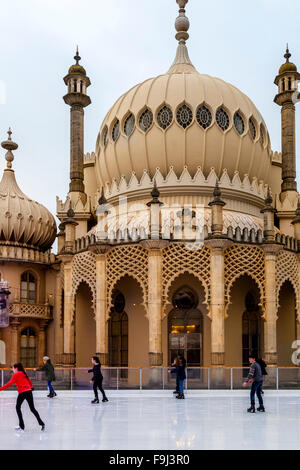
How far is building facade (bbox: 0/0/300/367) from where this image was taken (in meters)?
23.3

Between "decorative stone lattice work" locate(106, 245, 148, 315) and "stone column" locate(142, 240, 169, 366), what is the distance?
430 millimetres

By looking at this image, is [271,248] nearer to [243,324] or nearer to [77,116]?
[243,324]

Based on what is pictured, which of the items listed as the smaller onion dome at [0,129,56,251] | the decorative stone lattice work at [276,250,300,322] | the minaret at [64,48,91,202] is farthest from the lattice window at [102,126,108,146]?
the decorative stone lattice work at [276,250,300,322]

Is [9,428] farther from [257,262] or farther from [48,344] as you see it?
[48,344]

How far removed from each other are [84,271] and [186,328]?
494 centimetres

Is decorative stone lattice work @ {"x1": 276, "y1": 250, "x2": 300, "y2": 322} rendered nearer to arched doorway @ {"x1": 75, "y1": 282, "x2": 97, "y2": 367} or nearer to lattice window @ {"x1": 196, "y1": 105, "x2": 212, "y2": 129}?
lattice window @ {"x1": 196, "y1": 105, "x2": 212, "y2": 129}

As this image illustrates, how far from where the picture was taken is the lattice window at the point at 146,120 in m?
27.5

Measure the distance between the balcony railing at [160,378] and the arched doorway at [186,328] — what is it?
3515mm

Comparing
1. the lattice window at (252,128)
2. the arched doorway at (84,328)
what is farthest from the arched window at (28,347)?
the lattice window at (252,128)

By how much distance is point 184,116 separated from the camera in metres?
27.3

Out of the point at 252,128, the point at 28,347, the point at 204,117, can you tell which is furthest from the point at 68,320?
the point at 252,128

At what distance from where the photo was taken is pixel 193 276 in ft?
83.9

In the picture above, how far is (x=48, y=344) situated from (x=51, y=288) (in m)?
2.80
